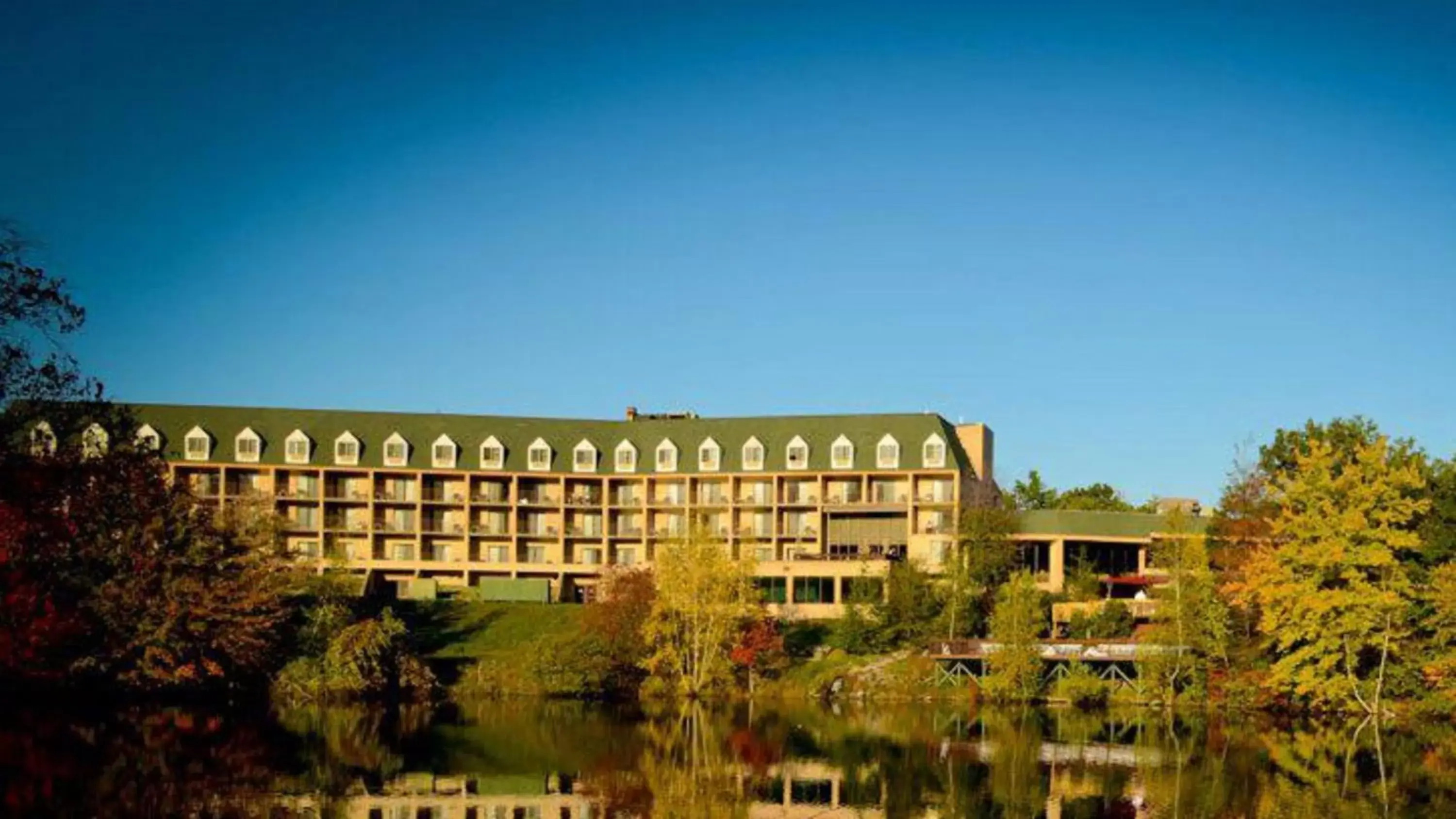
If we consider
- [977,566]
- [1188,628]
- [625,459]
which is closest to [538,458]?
[625,459]

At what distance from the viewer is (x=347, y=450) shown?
99.1m

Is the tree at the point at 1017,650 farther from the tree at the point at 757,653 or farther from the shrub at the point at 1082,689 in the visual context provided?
the tree at the point at 757,653

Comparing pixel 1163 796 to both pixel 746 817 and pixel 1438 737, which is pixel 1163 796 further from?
pixel 1438 737

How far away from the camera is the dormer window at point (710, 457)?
322 ft

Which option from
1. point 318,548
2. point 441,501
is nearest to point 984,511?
point 441,501

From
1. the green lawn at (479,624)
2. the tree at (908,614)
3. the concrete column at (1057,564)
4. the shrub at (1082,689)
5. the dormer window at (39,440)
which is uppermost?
the dormer window at (39,440)

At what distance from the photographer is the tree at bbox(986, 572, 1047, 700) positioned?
64750 mm

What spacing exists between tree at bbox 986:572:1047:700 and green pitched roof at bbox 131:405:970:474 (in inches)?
1169

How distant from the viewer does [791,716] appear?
58469 mm

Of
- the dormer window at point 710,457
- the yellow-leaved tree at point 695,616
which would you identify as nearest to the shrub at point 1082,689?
the yellow-leaved tree at point 695,616

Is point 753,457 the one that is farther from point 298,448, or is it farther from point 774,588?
point 298,448

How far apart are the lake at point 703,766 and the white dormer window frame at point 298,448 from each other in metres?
43.2

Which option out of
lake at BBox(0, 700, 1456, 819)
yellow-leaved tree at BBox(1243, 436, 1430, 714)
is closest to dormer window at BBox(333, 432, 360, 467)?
lake at BBox(0, 700, 1456, 819)

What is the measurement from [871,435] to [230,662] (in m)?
47.0
